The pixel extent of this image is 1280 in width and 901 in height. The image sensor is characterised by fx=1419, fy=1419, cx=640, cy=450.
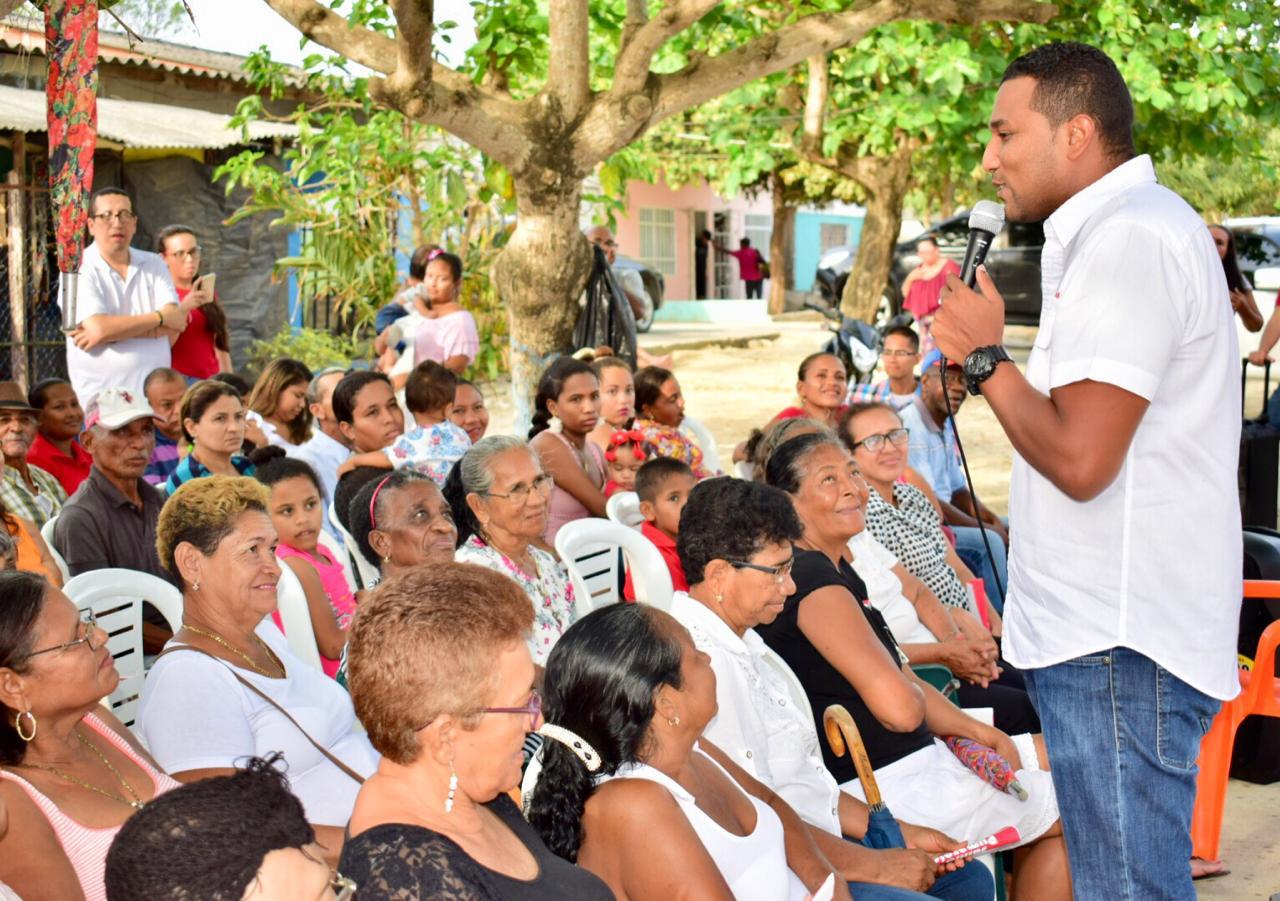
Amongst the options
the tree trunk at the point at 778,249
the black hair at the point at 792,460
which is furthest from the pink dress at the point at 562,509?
the tree trunk at the point at 778,249

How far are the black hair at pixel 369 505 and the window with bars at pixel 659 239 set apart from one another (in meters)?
25.1

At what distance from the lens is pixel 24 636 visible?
2670 mm

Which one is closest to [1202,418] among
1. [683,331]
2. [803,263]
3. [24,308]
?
[24,308]

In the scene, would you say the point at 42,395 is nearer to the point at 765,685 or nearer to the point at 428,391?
the point at 428,391

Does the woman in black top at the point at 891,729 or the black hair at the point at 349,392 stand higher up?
the black hair at the point at 349,392

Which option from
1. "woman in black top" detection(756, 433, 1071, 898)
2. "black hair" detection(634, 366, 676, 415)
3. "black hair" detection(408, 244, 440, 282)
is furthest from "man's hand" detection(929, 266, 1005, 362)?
"black hair" detection(408, 244, 440, 282)

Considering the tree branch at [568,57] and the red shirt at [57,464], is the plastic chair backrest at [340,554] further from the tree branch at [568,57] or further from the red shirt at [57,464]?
the tree branch at [568,57]

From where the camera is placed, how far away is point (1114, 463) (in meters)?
2.24

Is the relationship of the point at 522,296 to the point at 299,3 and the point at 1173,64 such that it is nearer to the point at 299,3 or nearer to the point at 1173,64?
the point at 299,3

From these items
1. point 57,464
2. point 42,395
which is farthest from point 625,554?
point 42,395

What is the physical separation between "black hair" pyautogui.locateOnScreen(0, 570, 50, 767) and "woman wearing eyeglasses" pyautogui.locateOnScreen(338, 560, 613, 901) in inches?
31.6

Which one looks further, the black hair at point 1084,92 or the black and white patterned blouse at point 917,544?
the black and white patterned blouse at point 917,544

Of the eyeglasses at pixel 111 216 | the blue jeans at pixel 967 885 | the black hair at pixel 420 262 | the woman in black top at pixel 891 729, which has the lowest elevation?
the blue jeans at pixel 967 885

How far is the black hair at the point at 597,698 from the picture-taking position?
2625 mm
